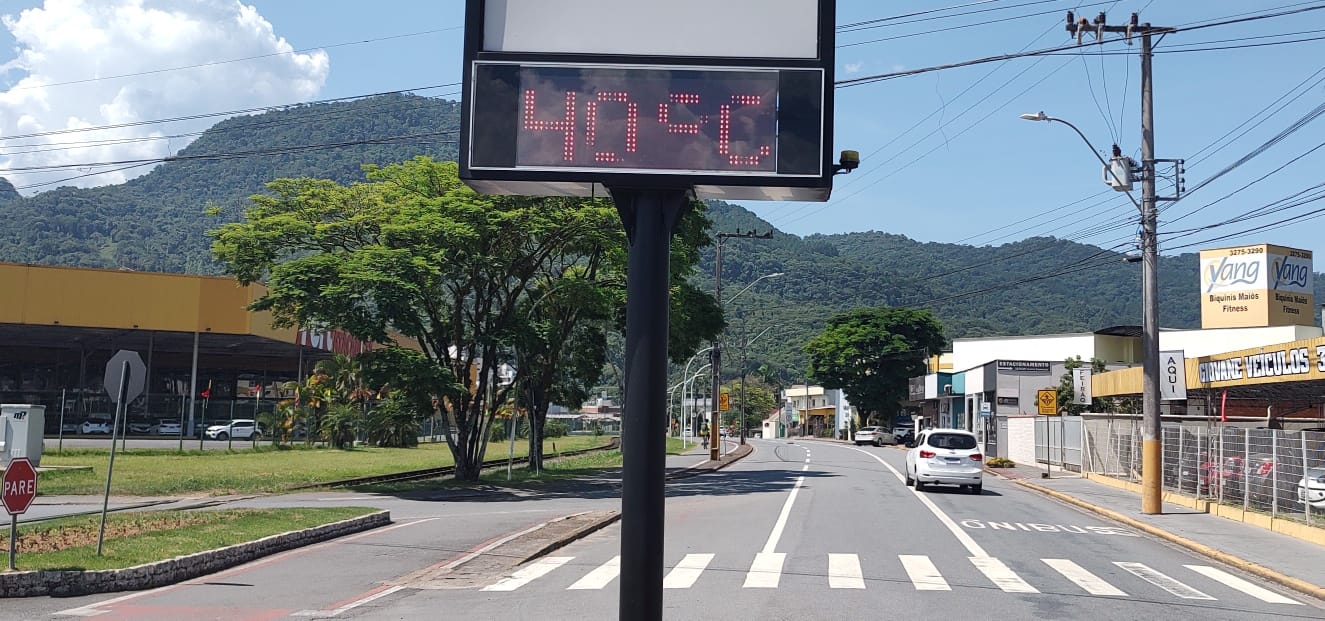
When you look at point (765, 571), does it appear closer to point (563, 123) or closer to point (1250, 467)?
point (563, 123)

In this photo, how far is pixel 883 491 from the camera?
29.5 m

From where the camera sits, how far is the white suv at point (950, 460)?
94.0ft

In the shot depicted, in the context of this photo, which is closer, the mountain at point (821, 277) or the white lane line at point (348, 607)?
the white lane line at point (348, 607)

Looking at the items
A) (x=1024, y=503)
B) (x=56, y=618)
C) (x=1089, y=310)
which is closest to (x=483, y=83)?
(x=56, y=618)

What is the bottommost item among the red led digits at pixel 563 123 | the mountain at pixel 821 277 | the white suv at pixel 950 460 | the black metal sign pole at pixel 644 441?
the white suv at pixel 950 460

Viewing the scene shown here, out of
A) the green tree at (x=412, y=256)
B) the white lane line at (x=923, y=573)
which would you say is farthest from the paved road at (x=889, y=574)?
the green tree at (x=412, y=256)

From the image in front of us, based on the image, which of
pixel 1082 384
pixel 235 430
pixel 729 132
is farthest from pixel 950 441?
pixel 235 430

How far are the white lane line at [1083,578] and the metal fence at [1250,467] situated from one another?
660 cm

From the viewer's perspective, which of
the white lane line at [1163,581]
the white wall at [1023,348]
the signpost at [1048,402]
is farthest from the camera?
the white wall at [1023,348]

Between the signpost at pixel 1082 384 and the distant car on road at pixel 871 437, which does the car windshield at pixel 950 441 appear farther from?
the distant car on road at pixel 871 437

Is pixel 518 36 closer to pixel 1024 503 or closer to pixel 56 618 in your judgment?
pixel 56 618

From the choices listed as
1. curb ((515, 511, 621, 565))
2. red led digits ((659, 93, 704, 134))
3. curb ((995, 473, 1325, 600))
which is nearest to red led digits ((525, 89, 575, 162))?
red led digits ((659, 93, 704, 134))

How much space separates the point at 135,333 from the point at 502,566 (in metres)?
45.3

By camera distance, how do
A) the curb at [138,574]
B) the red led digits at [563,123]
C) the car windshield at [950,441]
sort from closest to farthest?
the red led digits at [563,123], the curb at [138,574], the car windshield at [950,441]
